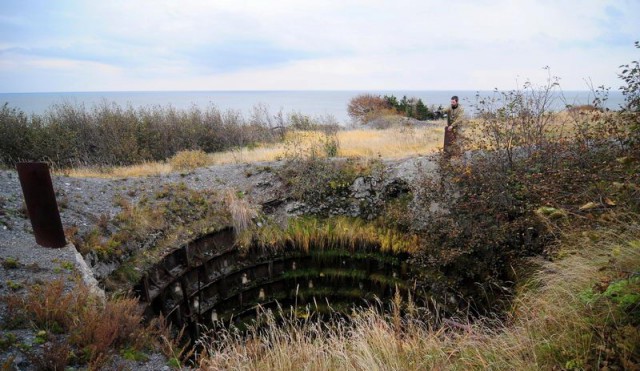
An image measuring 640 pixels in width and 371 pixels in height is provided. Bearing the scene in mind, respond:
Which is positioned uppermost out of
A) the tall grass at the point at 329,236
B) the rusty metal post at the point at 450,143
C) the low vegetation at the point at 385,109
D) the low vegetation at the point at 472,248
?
the low vegetation at the point at 385,109

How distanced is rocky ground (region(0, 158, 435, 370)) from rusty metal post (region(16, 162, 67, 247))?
0.21 metres

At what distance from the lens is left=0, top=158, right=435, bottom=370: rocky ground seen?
17.0 feet

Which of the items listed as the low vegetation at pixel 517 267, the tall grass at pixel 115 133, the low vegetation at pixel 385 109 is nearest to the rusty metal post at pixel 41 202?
the low vegetation at pixel 517 267

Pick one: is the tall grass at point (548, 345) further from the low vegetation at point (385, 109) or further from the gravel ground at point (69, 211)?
the low vegetation at point (385, 109)

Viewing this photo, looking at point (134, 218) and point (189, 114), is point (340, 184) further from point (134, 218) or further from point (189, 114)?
point (189, 114)

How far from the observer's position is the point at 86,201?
9305 mm

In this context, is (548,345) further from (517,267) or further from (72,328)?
(72,328)

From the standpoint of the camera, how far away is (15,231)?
6.70m

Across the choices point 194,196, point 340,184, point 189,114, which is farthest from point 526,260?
point 189,114

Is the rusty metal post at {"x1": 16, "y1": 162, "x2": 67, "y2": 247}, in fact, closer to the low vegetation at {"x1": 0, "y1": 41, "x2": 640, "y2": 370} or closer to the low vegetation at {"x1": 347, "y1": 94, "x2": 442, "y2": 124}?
the low vegetation at {"x1": 0, "y1": 41, "x2": 640, "y2": 370}

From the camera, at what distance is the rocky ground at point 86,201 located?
5172mm

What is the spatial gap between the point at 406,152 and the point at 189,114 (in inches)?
591

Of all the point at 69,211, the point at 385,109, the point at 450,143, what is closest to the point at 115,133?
the point at 69,211

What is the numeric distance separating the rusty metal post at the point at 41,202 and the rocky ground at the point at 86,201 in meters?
0.21
